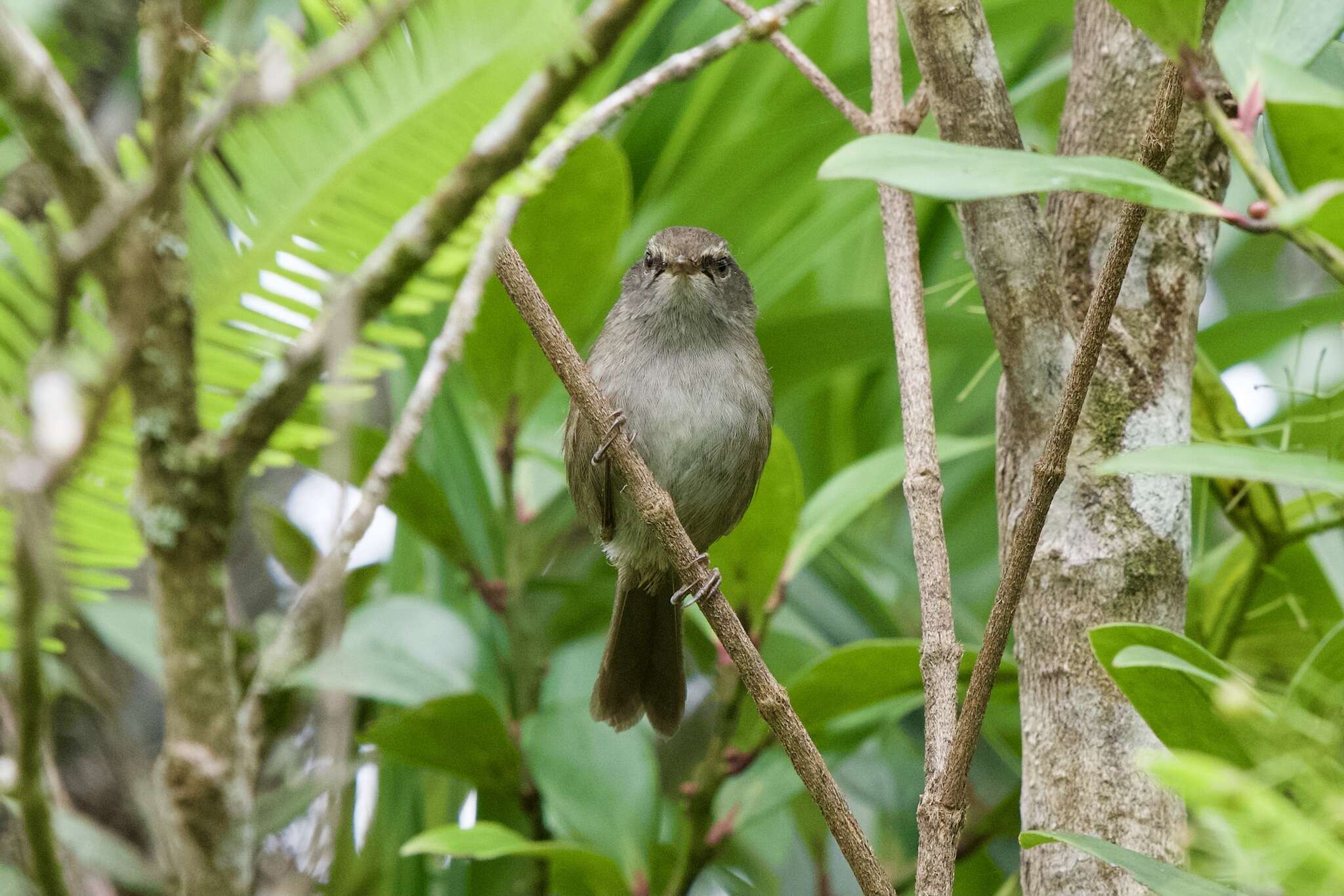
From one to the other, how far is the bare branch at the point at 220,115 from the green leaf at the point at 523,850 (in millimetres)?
1926

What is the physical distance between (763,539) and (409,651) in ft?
2.97

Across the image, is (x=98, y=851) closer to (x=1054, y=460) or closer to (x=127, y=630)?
(x=127, y=630)

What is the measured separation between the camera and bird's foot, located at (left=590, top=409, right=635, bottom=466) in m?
2.14

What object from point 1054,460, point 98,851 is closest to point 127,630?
point 98,851

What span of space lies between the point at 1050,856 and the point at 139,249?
1703 millimetres

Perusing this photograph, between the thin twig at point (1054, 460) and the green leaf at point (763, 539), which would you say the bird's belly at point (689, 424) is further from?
the thin twig at point (1054, 460)

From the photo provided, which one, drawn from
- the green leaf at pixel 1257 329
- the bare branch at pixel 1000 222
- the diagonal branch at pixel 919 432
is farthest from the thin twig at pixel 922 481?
the green leaf at pixel 1257 329

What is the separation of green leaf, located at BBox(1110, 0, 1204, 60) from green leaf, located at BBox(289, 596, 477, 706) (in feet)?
7.15

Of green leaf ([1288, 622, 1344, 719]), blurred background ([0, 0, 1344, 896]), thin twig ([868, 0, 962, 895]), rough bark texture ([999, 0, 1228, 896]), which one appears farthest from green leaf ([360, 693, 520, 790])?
green leaf ([1288, 622, 1344, 719])

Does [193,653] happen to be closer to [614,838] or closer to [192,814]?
[192,814]

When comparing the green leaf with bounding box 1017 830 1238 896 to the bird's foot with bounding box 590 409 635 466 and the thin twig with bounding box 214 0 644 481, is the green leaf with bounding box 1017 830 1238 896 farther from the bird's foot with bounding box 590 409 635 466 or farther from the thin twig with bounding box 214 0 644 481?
the thin twig with bounding box 214 0 644 481

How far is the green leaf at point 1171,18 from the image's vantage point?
1.29 metres

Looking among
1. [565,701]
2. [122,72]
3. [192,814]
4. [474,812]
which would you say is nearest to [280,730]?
[474,812]

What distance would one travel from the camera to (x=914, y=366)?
215cm
